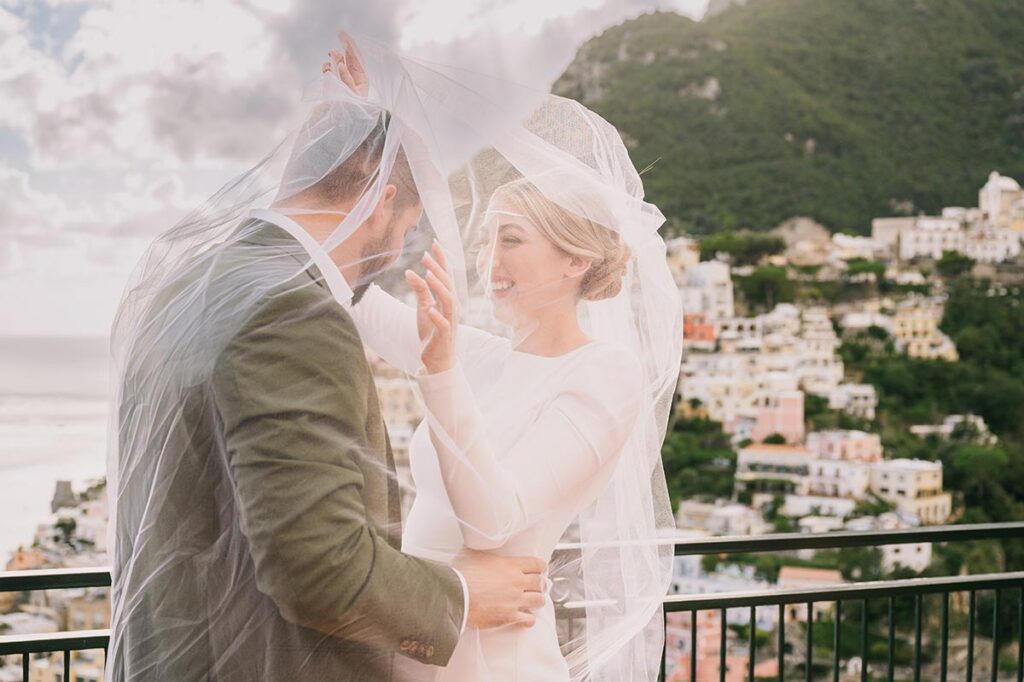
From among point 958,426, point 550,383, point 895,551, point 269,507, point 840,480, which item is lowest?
point 895,551

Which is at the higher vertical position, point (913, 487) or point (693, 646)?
point (693, 646)

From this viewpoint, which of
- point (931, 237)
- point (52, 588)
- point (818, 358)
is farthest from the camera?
point (931, 237)

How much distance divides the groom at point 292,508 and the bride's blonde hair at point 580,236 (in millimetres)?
170

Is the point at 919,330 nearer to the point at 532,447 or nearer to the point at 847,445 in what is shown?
the point at 847,445

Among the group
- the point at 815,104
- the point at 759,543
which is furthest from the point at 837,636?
the point at 815,104

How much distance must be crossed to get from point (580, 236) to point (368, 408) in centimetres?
40

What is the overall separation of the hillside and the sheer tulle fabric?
2437 centimetres

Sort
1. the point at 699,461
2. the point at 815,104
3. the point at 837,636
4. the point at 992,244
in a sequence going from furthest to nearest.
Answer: the point at 815,104 → the point at 992,244 → the point at 699,461 → the point at 837,636

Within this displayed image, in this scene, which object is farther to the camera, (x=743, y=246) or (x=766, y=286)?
(x=766, y=286)

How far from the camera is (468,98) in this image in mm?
1231

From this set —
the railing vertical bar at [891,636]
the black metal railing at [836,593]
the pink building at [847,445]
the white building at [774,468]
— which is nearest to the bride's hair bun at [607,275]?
the black metal railing at [836,593]

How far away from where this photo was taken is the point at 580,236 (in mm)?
1300

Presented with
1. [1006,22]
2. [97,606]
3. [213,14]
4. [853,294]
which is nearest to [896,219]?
[853,294]

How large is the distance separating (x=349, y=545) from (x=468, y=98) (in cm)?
59
